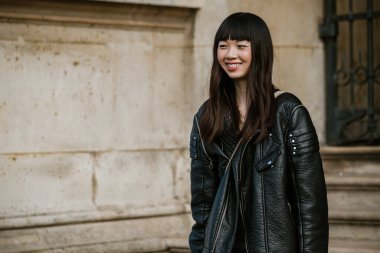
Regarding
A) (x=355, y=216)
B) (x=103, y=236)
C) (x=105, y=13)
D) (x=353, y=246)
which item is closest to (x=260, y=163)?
(x=353, y=246)

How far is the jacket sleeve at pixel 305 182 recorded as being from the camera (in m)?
3.26

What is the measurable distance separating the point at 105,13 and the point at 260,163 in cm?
243

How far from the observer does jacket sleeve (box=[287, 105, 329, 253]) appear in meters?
3.26

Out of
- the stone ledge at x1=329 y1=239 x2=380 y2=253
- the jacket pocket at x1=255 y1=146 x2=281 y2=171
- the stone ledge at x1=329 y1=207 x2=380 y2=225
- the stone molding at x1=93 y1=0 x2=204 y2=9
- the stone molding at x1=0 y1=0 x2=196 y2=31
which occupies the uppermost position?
the stone molding at x1=93 y1=0 x2=204 y2=9

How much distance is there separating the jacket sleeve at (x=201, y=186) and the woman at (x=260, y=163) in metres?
0.08

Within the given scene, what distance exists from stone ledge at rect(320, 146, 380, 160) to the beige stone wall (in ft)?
1.05

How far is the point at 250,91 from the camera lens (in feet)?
10.9

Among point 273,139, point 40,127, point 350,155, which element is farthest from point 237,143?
point 350,155

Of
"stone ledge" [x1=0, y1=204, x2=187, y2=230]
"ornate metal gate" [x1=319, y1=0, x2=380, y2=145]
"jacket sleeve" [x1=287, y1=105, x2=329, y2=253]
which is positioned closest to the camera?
"jacket sleeve" [x1=287, y1=105, x2=329, y2=253]

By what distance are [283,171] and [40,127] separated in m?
2.29

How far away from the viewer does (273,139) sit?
3.29m

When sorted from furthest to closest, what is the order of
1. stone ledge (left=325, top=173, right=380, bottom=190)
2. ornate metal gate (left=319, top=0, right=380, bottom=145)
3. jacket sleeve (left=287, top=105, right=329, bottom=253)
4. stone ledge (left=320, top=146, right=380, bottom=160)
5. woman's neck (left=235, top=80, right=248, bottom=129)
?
ornate metal gate (left=319, top=0, right=380, bottom=145) < stone ledge (left=320, top=146, right=380, bottom=160) < stone ledge (left=325, top=173, right=380, bottom=190) < woman's neck (left=235, top=80, right=248, bottom=129) < jacket sleeve (left=287, top=105, right=329, bottom=253)

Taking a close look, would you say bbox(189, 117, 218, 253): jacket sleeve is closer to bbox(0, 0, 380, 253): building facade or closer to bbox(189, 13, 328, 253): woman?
bbox(189, 13, 328, 253): woman

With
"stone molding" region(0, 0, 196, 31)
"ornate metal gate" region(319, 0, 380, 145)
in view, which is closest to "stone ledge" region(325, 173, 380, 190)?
"ornate metal gate" region(319, 0, 380, 145)
